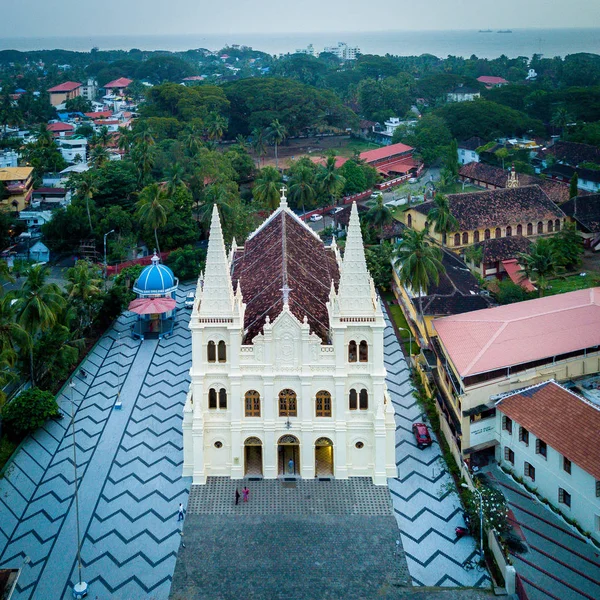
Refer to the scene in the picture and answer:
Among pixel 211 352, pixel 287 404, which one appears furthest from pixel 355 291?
pixel 211 352

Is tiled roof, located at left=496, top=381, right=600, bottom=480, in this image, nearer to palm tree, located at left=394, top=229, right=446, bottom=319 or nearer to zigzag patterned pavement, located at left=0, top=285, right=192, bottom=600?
palm tree, located at left=394, top=229, right=446, bottom=319

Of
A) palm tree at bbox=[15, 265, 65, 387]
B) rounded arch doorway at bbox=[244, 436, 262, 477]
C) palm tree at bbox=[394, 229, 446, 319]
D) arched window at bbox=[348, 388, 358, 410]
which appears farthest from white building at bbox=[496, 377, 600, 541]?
palm tree at bbox=[15, 265, 65, 387]

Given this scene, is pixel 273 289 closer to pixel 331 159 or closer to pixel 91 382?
pixel 91 382

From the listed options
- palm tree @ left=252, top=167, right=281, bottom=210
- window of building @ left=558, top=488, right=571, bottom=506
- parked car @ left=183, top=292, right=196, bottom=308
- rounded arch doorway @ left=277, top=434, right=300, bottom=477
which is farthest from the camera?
palm tree @ left=252, top=167, right=281, bottom=210

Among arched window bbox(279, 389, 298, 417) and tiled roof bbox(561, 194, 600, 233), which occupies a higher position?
tiled roof bbox(561, 194, 600, 233)

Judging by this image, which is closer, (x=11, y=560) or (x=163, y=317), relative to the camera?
(x=11, y=560)

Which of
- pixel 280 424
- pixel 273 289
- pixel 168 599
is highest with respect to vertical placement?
pixel 273 289

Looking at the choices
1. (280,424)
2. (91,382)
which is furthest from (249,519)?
(91,382)
